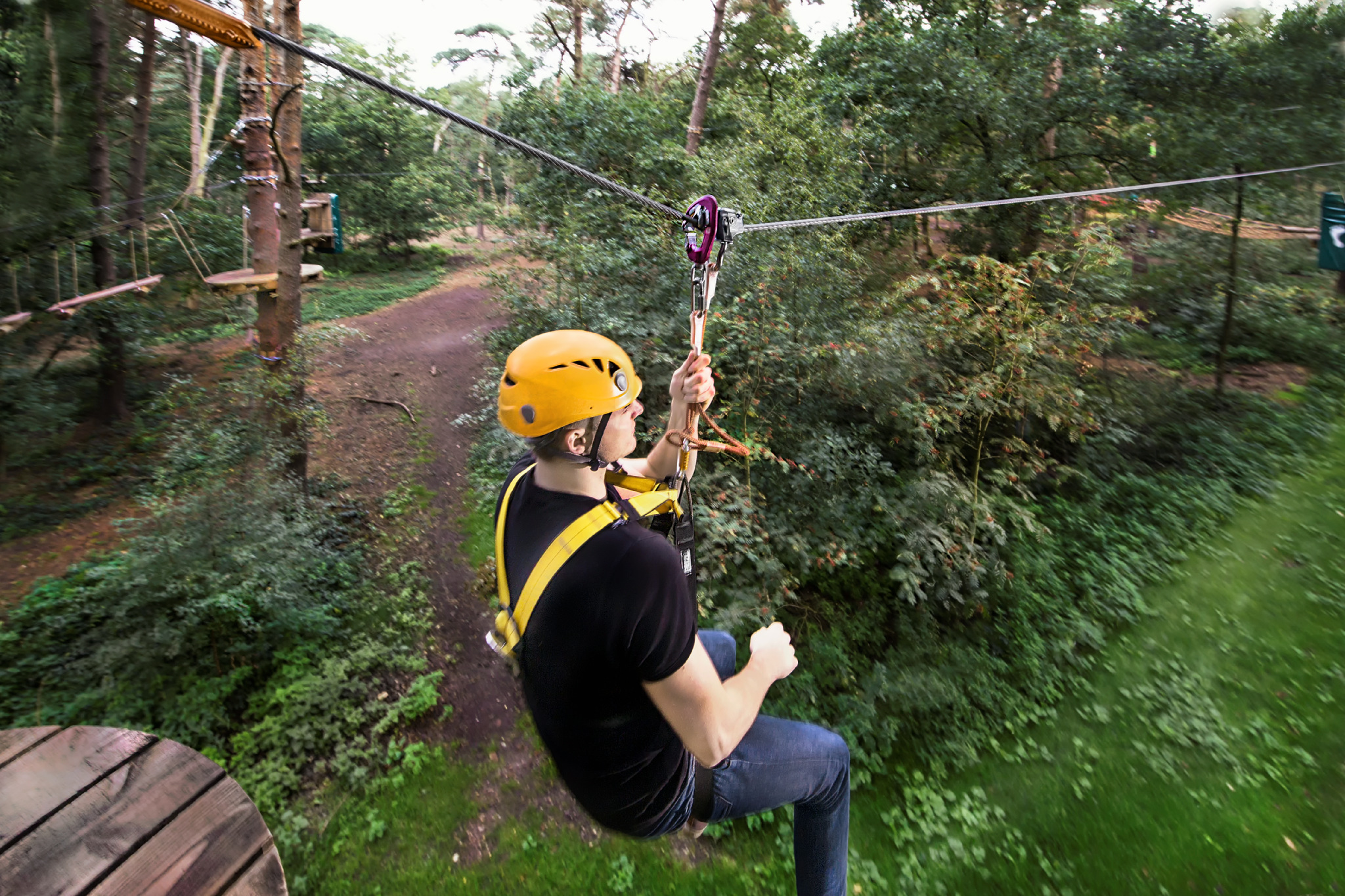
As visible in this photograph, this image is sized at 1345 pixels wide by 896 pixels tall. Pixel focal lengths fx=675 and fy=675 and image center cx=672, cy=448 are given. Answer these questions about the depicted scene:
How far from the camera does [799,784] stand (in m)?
2.14

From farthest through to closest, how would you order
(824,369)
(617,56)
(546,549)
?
(617,56) < (824,369) < (546,549)

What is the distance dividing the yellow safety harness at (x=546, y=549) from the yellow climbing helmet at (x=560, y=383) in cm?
23

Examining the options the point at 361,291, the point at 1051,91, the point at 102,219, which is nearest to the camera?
the point at 102,219

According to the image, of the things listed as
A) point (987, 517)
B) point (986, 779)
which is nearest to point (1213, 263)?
point (987, 517)

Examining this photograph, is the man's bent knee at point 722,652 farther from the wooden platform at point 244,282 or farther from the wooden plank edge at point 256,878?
the wooden platform at point 244,282

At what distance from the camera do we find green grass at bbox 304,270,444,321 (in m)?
14.6

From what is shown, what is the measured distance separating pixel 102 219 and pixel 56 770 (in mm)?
7508

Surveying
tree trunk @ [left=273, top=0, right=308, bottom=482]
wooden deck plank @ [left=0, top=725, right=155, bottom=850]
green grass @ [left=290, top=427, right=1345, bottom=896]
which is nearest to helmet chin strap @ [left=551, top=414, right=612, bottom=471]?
wooden deck plank @ [left=0, top=725, right=155, bottom=850]

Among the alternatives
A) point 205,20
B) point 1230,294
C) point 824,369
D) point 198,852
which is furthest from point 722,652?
point 1230,294

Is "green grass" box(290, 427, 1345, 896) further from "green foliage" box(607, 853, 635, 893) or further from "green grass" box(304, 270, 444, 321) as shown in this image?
"green grass" box(304, 270, 444, 321)

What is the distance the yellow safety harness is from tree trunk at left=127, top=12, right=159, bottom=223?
9.12 meters

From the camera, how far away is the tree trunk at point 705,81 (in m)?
11.7

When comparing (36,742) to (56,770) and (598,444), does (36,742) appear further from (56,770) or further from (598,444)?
(598,444)

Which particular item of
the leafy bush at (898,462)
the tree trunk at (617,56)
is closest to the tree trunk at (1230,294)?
the leafy bush at (898,462)
